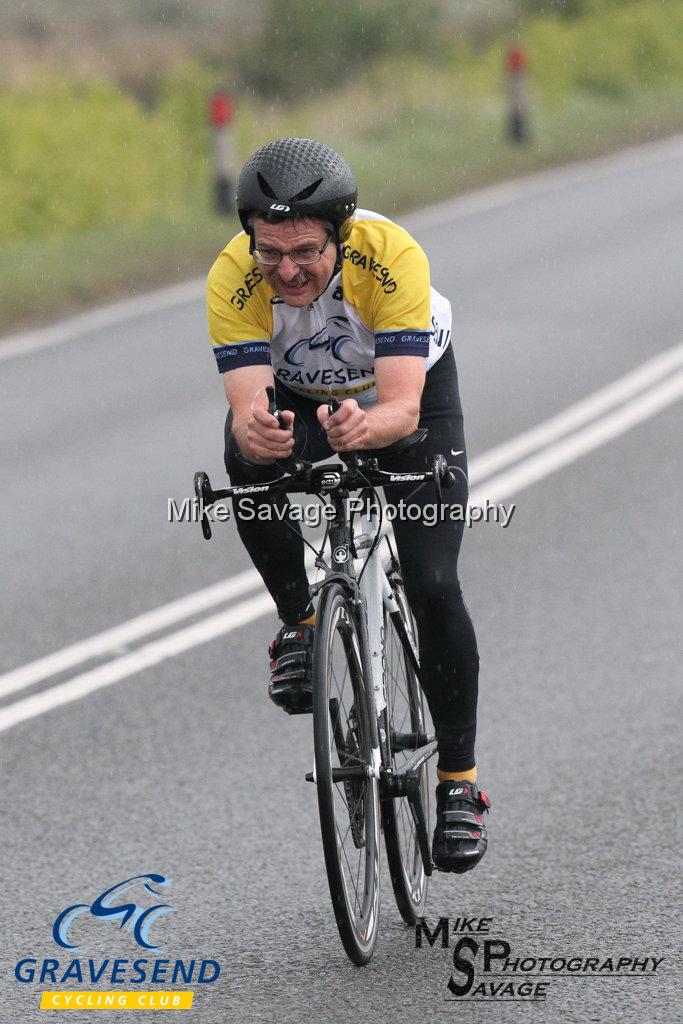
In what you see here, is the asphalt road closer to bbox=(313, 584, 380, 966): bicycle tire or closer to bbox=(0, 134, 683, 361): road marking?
bbox=(313, 584, 380, 966): bicycle tire

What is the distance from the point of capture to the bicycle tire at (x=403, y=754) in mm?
4930

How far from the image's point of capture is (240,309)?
15.8ft

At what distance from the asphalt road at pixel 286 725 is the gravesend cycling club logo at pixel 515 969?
0.08 feet

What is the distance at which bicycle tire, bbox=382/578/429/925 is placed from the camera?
493 cm

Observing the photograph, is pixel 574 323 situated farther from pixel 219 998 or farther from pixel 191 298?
pixel 219 998

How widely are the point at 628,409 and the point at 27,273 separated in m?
6.50

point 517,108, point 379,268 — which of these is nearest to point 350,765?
point 379,268

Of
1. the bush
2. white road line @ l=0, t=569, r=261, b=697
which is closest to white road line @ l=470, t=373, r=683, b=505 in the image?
white road line @ l=0, t=569, r=261, b=697

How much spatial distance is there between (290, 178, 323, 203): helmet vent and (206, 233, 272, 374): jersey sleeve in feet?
1.16

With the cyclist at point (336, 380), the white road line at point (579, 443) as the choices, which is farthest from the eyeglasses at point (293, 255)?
the white road line at point (579, 443)

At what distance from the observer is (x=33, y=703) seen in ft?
22.7

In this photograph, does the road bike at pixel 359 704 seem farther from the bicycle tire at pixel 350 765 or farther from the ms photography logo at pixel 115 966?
the ms photography logo at pixel 115 966

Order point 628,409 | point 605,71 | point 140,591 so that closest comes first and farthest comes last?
1. point 140,591
2. point 628,409
3. point 605,71

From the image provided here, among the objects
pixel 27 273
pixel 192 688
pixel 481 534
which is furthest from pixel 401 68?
pixel 192 688
